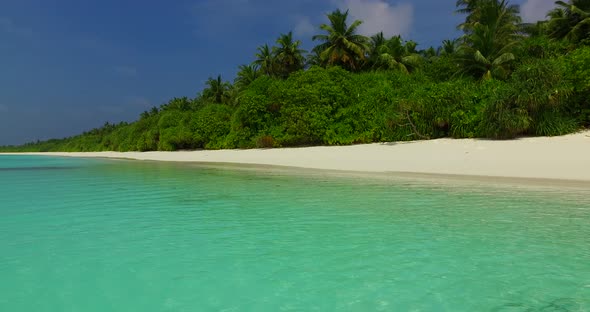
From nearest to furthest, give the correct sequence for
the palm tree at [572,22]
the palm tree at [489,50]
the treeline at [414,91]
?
1. the treeline at [414,91]
2. the palm tree at [489,50]
3. the palm tree at [572,22]

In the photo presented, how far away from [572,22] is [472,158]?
24.6 metres

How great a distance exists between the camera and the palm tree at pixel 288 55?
148ft

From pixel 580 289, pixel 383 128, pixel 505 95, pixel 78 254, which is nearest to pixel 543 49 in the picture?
pixel 505 95

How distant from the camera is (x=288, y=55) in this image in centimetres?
4581

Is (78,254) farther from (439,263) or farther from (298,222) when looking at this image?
(439,263)

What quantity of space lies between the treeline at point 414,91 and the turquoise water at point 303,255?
1248 cm

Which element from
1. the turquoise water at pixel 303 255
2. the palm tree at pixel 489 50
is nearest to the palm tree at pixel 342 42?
the palm tree at pixel 489 50

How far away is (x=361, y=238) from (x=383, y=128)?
19.9 meters

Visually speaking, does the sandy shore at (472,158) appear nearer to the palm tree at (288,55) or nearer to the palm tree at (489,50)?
the palm tree at (489,50)

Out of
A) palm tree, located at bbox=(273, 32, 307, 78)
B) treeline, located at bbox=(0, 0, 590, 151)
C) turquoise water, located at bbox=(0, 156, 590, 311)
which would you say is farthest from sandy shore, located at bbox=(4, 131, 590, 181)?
palm tree, located at bbox=(273, 32, 307, 78)

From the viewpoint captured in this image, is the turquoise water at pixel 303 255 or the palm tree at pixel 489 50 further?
the palm tree at pixel 489 50

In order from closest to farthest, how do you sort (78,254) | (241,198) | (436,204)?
(78,254)
(436,204)
(241,198)

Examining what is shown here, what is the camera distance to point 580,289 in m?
3.16

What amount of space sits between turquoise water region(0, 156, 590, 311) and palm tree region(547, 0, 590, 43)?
28.9m
